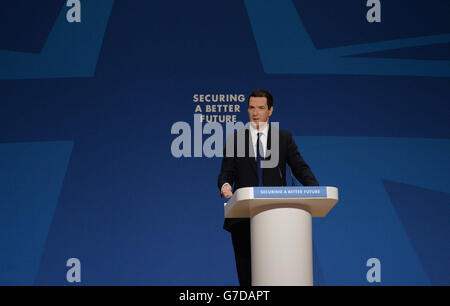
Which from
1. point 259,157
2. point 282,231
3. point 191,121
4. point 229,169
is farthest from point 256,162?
point 191,121

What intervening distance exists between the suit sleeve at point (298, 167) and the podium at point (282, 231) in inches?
16.0

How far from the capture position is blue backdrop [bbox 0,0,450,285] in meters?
4.80

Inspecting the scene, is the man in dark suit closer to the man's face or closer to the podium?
the man's face

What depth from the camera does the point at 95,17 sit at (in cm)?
507

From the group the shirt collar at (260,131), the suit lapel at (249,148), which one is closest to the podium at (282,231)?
the suit lapel at (249,148)

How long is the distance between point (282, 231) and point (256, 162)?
1.98 ft

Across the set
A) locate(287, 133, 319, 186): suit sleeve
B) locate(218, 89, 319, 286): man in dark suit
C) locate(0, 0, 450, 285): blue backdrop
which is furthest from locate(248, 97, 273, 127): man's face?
locate(0, 0, 450, 285): blue backdrop

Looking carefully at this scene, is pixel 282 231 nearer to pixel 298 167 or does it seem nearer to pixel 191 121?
pixel 298 167

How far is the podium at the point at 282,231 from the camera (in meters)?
2.97

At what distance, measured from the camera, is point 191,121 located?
4945mm

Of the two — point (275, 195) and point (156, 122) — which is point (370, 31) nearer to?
point (156, 122)

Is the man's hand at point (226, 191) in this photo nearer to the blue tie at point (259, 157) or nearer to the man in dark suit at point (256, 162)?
the man in dark suit at point (256, 162)

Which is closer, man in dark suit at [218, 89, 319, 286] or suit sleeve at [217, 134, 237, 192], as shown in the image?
man in dark suit at [218, 89, 319, 286]

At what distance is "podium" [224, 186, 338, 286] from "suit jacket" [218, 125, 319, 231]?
390 mm
